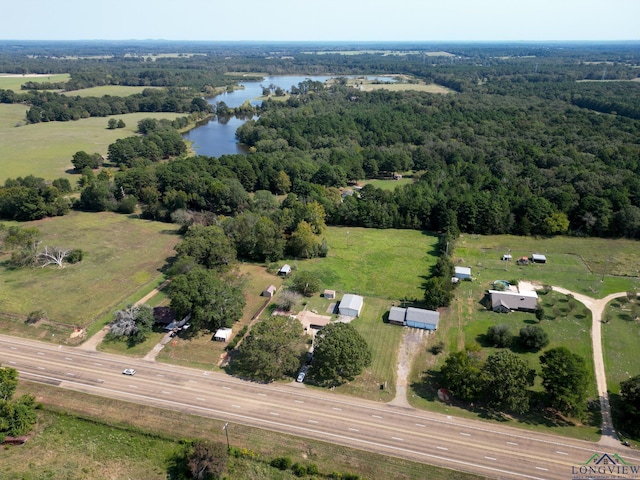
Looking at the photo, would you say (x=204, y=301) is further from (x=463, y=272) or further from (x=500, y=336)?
(x=463, y=272)

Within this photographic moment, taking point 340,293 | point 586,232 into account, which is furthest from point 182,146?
point 586,232

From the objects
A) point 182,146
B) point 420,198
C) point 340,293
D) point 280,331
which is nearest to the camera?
point 280,331

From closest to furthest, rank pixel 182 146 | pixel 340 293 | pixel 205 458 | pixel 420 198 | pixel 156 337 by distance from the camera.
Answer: pixel 205 458
pixel 156 337
pixel 340 293
pixel 420 198
pixel 182 146

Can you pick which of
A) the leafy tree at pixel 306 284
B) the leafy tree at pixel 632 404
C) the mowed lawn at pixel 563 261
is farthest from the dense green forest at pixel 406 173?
the leafy tree at pixel 632 404

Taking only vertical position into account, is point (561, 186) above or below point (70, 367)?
above

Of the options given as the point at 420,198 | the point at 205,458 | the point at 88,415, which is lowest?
the point at 88,415

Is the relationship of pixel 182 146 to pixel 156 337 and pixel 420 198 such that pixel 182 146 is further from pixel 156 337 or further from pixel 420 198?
pixel 156 337

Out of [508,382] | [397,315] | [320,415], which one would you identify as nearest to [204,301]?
[320,415]
